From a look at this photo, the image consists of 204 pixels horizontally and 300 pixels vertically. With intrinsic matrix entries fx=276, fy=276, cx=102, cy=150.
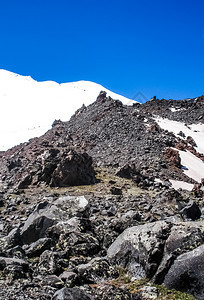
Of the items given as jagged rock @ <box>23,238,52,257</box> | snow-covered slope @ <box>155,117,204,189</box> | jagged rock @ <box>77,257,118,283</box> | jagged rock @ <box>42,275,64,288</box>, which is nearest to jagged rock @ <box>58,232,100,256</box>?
jagged rock @ <box>23,238,52,257</box>

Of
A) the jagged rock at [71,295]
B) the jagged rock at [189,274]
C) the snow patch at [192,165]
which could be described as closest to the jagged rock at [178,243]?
the jagged rock at [189,274]

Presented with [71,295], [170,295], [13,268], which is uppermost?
[13,268]

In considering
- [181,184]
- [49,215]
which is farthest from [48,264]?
[181,184]

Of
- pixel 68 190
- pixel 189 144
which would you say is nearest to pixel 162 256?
pixel 68 190

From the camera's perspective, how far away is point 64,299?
711 centimetres

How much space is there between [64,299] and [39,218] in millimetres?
7904

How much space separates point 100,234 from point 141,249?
3.86 meters

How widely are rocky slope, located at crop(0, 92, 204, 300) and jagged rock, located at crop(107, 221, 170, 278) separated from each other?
1.3 inches

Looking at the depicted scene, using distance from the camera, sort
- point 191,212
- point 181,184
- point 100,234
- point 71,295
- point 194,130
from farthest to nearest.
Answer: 1. point 194,130
2. point 181,184
3. point 191,212
4. point 100,234
5. point 71,295

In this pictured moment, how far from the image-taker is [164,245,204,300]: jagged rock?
7.96 m

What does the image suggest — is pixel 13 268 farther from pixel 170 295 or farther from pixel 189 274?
pixel 189 274

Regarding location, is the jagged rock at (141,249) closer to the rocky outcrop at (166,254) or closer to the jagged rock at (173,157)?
the rocky outcrop at (166,254)

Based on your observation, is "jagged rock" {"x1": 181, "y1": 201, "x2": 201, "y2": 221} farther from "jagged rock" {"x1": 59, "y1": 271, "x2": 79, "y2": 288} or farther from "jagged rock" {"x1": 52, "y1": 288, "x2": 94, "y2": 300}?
"jagged rock" {"x1": 52, "y1": 288, "x2": 94, "y2": 300}

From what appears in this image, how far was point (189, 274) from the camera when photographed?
814 cm
